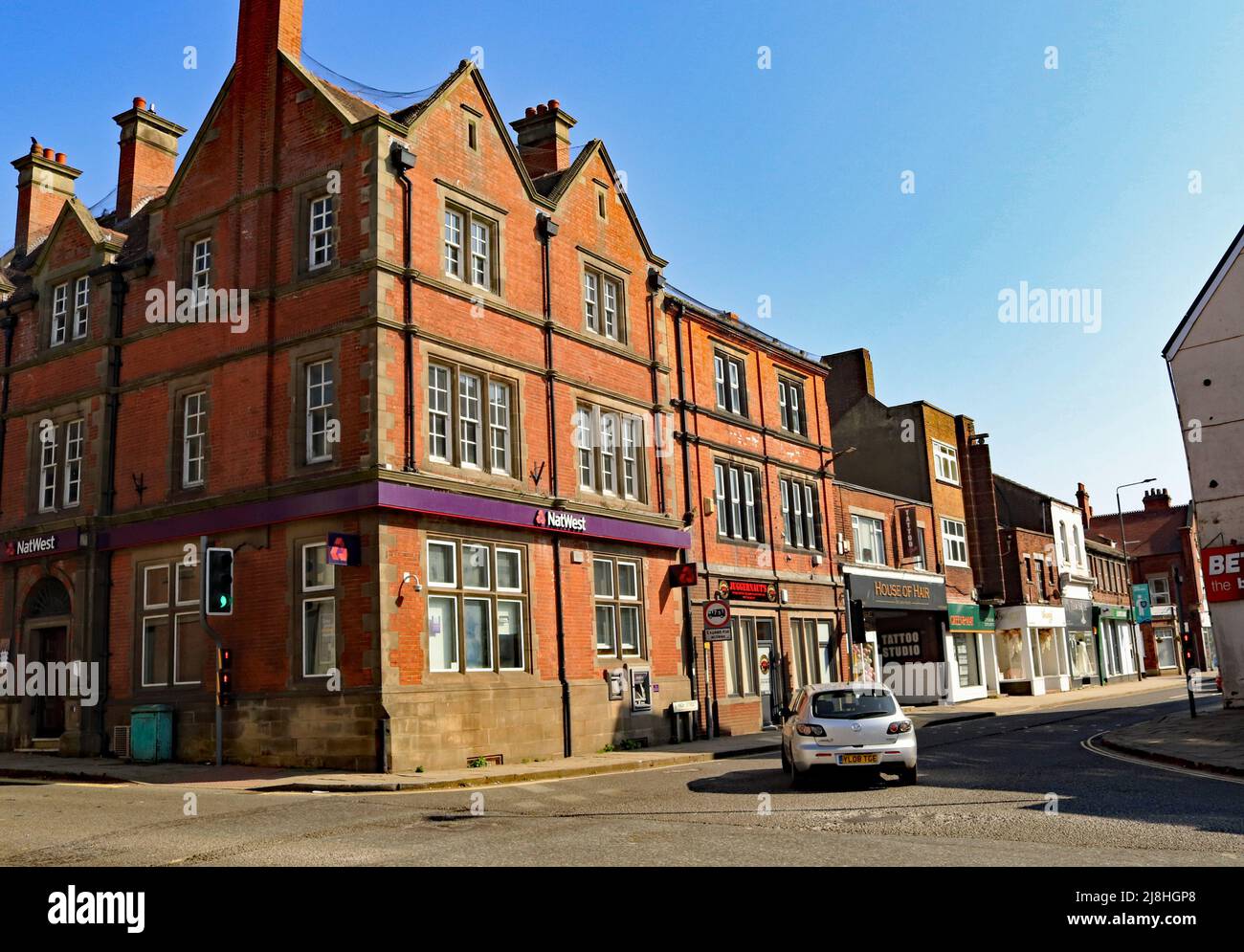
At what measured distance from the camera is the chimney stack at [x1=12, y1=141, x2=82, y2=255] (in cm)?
3027

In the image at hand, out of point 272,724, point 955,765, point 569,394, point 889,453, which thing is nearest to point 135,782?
point 272,724

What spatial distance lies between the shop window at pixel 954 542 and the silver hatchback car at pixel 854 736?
91.9 ft

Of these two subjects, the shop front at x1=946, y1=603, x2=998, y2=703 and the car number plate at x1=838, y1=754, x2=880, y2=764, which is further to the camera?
the shop front at x1=946, y1=603, x2=998, y2=703

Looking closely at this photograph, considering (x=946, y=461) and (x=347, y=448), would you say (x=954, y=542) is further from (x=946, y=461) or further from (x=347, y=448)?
(x=347, y=448)

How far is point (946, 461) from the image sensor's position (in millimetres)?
43344

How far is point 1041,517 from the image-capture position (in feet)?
170

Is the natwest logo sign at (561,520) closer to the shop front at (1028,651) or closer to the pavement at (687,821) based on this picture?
the pavement at (687,821)

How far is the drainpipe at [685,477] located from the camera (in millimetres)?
26359

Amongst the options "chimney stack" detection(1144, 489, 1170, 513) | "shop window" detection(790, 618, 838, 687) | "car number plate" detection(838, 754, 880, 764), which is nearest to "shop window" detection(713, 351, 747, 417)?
"shop window" detection(790, 618, 838, 687)

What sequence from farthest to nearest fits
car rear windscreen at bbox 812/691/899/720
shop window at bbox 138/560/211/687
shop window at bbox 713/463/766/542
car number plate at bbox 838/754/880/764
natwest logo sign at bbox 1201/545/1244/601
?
shop window at bbox 713/463/766/542
natwest logo sign at bbox 1201/545/1244/601
shop window at bbox 138/560/211/687
car rear windscreen at bbox 812/691/899/720
car number plate at bbox 838/754/880/764

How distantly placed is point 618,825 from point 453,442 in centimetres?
1117

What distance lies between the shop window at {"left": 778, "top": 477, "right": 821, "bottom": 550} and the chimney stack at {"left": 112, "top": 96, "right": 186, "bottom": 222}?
19.5 metres

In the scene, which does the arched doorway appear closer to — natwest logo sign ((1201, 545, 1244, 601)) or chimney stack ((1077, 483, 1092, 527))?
natwest logo sign ((1201, 545, 1244, 601))
